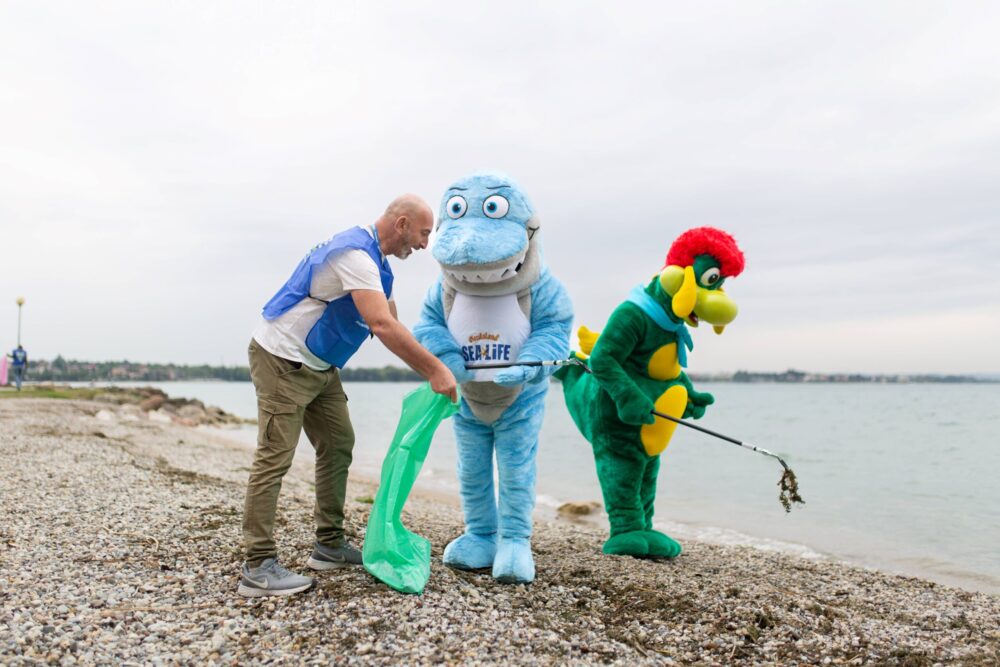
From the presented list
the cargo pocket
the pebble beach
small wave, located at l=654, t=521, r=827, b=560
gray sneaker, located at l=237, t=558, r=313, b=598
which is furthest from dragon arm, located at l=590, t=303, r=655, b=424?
small wave, located at l=654, t=521, r=827, b=560

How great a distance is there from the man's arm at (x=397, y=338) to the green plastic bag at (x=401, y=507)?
0.32m

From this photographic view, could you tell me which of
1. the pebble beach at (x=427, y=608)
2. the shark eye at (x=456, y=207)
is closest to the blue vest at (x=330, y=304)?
the shark eye at (x=456, y=207)

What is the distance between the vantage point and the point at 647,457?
5.06 m

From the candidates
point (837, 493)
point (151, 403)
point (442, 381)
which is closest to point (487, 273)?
point (442, 381)

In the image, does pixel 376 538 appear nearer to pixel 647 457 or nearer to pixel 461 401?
pixel 461 401

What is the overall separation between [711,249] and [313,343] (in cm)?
258

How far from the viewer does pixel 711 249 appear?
473 cm

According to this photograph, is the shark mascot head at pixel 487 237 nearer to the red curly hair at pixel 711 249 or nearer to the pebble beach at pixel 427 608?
the red curly hair at pixel 711 249

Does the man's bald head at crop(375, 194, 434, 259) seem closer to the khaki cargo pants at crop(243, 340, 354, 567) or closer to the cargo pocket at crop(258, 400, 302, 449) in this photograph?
the khaki cargo pants at crop(243, 340, 354, 567)

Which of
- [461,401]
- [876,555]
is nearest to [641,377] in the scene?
[461,401]

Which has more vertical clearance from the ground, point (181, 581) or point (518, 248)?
point (518, 248)

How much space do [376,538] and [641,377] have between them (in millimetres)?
2075

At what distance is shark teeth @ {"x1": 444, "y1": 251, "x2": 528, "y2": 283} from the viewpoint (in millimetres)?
4121

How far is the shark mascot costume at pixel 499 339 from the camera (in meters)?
4.16
